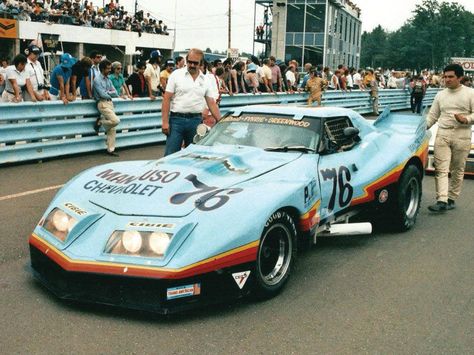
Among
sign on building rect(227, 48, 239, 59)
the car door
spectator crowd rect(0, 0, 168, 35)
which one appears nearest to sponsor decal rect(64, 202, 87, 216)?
the car door

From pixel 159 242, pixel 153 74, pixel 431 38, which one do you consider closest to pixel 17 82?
pixel 153 74

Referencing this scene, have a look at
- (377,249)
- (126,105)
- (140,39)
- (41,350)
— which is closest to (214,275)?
(41,350)

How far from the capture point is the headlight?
4.18 metres

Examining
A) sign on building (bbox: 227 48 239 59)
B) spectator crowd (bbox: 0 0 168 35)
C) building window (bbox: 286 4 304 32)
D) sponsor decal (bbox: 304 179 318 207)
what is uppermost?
building window (bbox: 286 4 304 32)

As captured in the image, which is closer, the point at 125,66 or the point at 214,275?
the point at 214,275

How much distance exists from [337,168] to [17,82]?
22.3 feet

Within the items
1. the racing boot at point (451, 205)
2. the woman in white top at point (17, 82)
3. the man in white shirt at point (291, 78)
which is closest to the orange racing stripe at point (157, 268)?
the racing boot at point (451, 205)

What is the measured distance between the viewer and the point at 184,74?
7422 mm

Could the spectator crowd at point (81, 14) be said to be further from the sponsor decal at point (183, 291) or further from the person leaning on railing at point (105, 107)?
the sponsor decal at point (183, 291)

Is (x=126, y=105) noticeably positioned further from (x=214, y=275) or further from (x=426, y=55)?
(x=426, y=55)

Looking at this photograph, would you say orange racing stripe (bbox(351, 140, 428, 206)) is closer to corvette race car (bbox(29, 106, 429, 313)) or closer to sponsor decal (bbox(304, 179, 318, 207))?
corvette race car (bbox(29, 106, 429, 313))

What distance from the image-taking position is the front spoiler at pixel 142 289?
12.2 feet

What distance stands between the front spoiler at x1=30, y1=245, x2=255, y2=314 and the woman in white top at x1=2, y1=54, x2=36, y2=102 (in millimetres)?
6898

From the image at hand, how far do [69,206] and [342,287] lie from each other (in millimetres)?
2085
